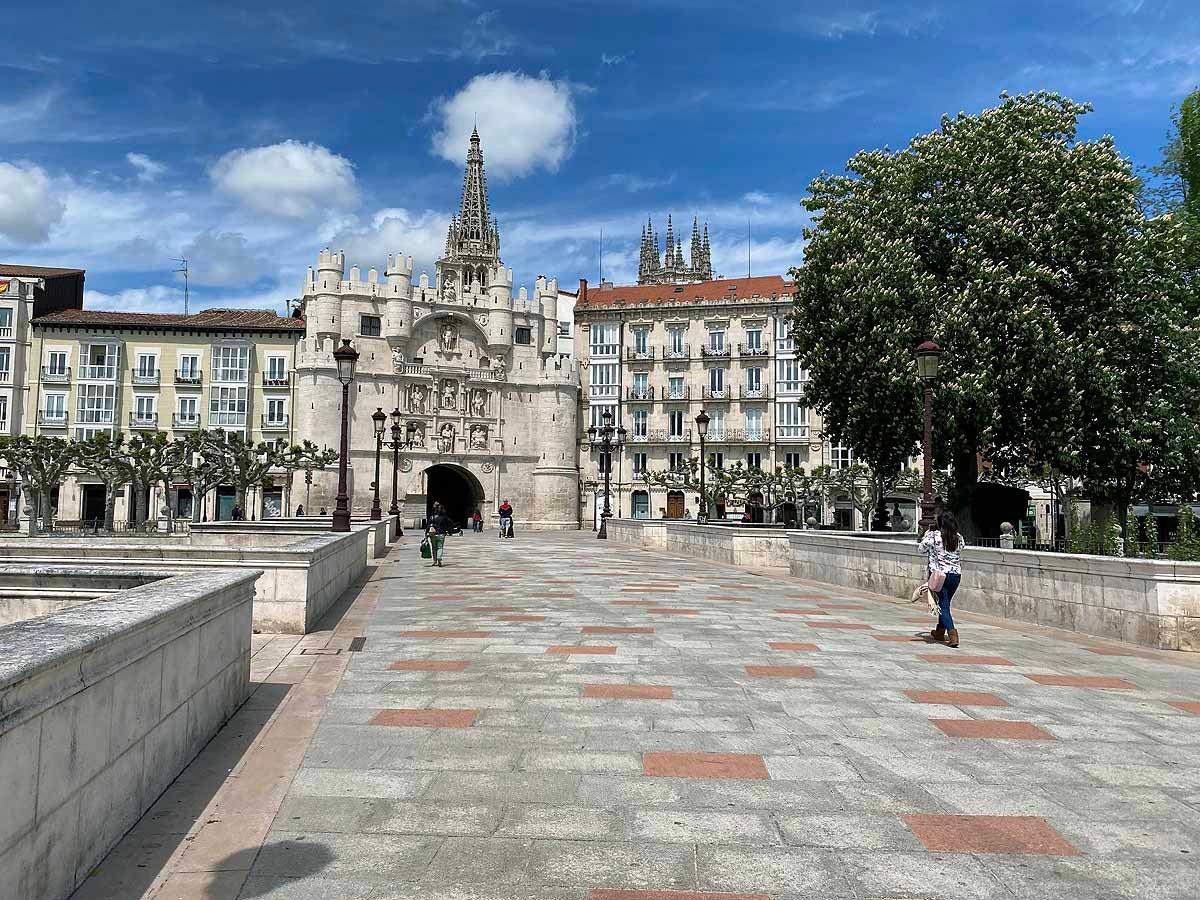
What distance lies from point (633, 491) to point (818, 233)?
4019 centimetres

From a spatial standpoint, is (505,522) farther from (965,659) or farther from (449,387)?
(965,659)

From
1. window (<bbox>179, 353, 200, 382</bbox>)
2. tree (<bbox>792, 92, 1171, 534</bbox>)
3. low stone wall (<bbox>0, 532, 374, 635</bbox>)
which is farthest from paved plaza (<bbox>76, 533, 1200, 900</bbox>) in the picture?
window (<bbox>179, 353, 200, 382</bbox>)

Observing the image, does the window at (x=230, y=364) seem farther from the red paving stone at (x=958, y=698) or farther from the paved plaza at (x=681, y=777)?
the red paving stone at (x=958, y=698)

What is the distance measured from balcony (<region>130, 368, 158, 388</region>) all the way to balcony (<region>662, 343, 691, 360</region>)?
117ft

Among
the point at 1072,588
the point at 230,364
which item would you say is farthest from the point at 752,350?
the point at 1072,588

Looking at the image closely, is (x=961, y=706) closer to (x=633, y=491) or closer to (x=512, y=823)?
(x=512, y=823)

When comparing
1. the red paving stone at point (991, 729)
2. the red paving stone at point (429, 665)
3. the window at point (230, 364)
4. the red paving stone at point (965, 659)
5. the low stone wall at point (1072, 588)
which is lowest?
the red paving stone at point (965, 659)

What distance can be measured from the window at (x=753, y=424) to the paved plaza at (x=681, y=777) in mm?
52488

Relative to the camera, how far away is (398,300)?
2334 inches

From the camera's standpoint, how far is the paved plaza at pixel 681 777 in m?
3.73

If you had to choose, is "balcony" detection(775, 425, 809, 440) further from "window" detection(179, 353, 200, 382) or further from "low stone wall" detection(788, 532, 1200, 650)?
"low stone wall" detection(788, 532, 1200, 650)

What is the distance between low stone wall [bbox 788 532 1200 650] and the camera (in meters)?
10.1

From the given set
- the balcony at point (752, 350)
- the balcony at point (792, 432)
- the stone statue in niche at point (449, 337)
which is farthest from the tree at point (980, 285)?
the stone statue in niche at point (449, 337)

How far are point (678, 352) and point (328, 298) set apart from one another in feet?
82.6
